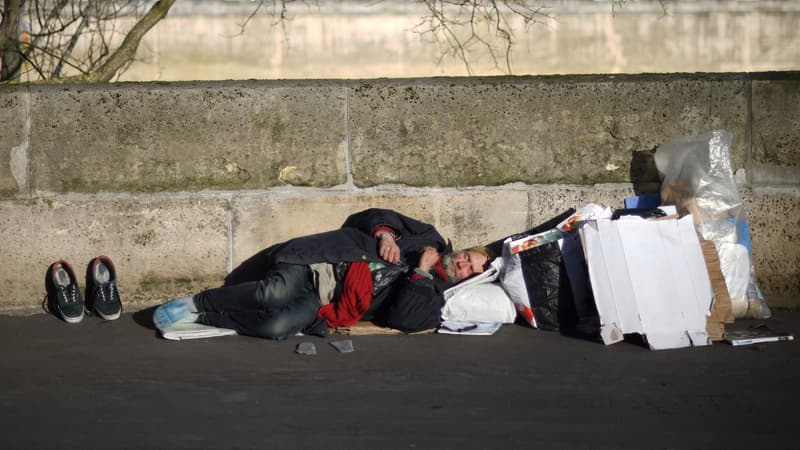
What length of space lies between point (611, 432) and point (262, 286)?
2139 mm

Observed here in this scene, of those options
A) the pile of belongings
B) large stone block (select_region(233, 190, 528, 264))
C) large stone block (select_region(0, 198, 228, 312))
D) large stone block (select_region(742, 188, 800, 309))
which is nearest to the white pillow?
the pile of belongings

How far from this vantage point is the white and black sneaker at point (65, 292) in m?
5.28

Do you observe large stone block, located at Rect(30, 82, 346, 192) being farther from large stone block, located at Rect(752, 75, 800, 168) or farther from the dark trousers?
large stone block, located at Rect(752, 75, 800, 168)

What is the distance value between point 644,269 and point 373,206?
5.18 feet

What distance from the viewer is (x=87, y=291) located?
214 inches

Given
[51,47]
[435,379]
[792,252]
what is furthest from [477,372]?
[51,47]

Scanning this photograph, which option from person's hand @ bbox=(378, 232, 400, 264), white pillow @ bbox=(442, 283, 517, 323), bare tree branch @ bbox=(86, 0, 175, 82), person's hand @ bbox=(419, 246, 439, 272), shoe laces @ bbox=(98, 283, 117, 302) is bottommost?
white pillow @ bbox=(442, 283, 517, 323)

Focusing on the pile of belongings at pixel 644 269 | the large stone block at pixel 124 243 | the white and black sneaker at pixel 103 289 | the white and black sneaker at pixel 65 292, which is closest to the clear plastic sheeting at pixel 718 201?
the pile of belongings at pixel 644 269

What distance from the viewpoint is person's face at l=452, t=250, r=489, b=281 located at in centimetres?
527

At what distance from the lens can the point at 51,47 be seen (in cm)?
1048

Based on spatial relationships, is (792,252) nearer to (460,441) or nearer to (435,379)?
(435,379)

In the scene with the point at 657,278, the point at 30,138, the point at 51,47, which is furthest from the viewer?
the point at 51,47

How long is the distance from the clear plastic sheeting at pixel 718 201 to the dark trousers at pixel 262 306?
2.13 m

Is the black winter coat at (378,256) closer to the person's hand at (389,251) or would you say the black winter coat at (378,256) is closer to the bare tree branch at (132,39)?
the person's hand at (389,251)
